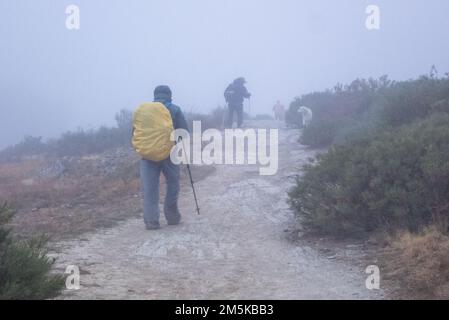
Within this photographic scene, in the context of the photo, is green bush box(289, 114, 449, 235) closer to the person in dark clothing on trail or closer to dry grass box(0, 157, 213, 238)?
the person in dark clothing on trail

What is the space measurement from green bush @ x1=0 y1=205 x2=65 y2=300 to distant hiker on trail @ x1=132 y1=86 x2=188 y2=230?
376cm

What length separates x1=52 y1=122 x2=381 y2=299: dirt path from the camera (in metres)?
5.92

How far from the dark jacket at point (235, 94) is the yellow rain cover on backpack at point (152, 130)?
41.6ft

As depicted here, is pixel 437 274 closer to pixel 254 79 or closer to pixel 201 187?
pixel 201 187

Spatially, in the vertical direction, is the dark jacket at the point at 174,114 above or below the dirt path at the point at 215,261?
above

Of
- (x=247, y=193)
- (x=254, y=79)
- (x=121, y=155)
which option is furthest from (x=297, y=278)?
(x=254, y=79)

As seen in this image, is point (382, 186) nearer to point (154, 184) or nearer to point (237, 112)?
point (154, 184)

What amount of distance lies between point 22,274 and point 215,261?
2974mm

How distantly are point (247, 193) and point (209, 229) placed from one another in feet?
8.93

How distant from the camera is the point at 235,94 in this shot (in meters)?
21.4

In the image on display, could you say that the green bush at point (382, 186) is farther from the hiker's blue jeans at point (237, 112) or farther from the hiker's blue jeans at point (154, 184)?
the hiker's blue jeans at point (237, 112)

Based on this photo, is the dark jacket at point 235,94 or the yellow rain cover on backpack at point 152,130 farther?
the dark jacket at point 235,94

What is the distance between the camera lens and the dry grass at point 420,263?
5.47 m

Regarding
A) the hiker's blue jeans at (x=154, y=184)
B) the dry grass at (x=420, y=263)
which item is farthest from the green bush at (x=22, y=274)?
the hiker's blue jeans at (x=154, y=184)
